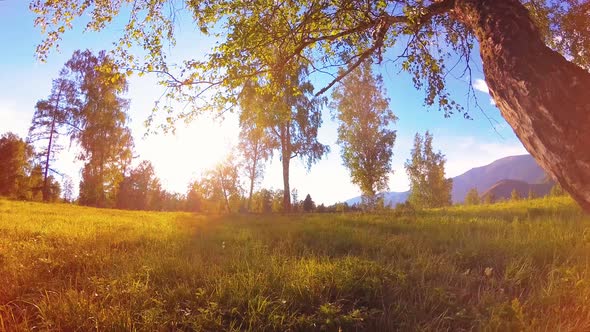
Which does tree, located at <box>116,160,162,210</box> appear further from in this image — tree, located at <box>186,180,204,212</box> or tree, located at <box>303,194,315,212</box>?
tree, located at <box>303,194,315,212</box>

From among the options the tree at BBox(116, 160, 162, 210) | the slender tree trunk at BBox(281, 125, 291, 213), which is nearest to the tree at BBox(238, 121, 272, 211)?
the slender tree trunk at BBox(281, 125, 291, 213)

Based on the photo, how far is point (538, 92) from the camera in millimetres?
3441

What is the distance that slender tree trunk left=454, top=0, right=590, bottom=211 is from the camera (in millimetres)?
3248

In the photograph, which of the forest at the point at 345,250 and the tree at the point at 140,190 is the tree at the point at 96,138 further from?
the forest at the point at 345,250

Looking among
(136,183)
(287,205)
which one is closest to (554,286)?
(287,205)

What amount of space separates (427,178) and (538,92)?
58721mm

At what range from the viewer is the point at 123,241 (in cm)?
639

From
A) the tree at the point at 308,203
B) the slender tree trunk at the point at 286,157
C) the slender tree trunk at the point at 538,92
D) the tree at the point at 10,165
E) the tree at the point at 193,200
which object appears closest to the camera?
the slender tree trunk at the point at 538,92

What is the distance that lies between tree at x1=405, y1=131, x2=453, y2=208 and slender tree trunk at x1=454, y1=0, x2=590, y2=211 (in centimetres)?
5523

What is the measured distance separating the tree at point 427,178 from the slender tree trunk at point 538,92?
55235mm

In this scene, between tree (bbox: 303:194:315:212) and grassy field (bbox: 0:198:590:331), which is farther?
tree (bbox: 303:194:315:212)

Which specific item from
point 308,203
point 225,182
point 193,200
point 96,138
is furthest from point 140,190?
point 308,203

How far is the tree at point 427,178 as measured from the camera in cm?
5708

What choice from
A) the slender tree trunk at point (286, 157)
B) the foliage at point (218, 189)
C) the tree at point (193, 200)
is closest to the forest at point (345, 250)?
the slender tree trunk at point (286, 157)
